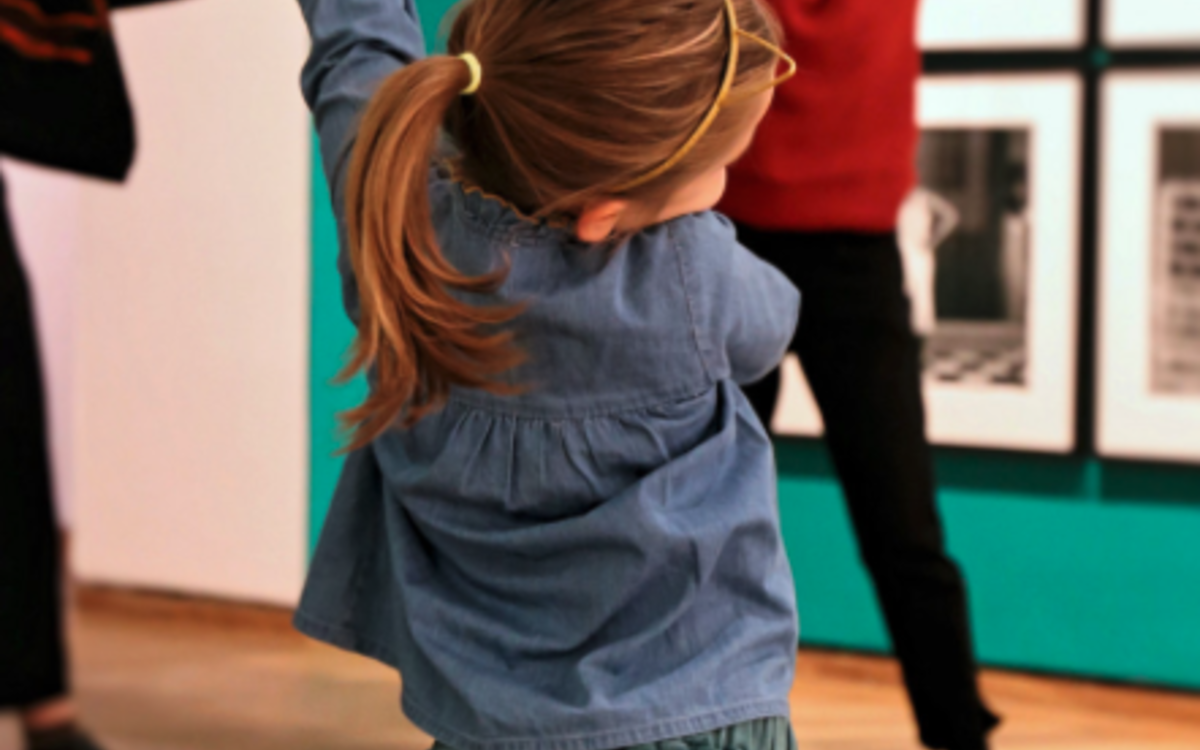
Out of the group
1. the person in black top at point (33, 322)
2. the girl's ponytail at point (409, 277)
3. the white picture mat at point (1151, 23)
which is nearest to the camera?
the girl's ponytail at point (409, 277)

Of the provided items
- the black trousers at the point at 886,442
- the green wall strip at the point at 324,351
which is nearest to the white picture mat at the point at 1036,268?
the black trousers at the point at 886,442

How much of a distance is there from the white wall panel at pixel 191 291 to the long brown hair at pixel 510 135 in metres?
0.28

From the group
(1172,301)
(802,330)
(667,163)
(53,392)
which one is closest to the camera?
(667,163)

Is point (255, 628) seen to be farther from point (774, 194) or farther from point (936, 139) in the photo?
point (936, 139)

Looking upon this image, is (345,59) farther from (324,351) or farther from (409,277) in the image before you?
(324,351)

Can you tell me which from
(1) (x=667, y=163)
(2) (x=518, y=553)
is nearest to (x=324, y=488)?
(2) (x=518, y=553)

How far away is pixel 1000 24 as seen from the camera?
4.32 feet

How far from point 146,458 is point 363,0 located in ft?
1.24

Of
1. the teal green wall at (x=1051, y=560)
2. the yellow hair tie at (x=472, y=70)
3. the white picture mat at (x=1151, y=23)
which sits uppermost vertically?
the yellow hair tie at (x=472, y=70)

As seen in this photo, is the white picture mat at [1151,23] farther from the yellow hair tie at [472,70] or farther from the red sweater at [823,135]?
the yellow hair tie at [472,70]

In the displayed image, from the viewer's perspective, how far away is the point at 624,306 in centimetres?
72

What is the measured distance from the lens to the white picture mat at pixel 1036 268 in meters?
1.33

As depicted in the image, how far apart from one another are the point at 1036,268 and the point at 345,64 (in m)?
0.84

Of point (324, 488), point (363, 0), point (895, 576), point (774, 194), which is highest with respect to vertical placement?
point (363, 0)
